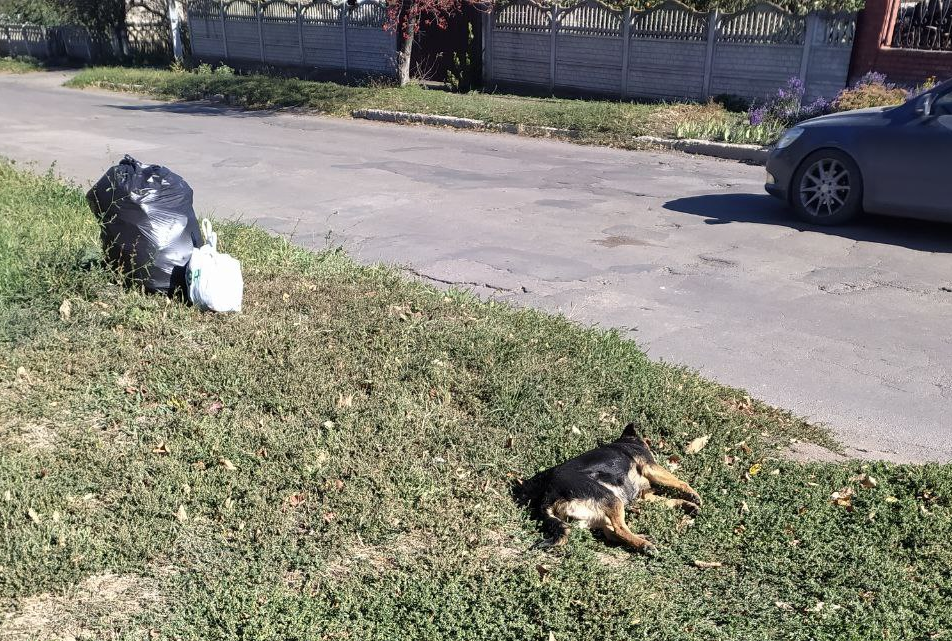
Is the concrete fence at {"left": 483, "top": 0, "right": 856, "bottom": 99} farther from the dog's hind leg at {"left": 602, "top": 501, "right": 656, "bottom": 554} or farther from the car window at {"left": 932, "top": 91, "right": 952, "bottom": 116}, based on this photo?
the dog's hind leg at {"left": 602, "top": 501, "right": 656, "bottom": 554}

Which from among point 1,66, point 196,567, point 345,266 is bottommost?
point 196,567

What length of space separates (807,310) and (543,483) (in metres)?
3.50

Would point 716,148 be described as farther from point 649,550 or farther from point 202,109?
point 202,109

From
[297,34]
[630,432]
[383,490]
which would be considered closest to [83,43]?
[297,34]

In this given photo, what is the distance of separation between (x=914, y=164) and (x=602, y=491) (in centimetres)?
641

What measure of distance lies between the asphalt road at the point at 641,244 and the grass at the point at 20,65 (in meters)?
19.0

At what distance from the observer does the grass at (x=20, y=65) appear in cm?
3125

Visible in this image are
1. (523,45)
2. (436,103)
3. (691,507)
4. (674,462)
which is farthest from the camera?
(523,45)

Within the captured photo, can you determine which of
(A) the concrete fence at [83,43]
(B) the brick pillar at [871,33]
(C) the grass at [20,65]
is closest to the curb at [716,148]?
(B) the brick pillar at [871,33]

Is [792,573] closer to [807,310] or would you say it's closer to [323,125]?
[807,310]

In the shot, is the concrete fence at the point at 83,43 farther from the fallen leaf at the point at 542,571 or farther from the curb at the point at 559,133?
the fallen leaf at the point at 542,571

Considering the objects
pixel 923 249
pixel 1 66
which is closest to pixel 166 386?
pixel 923 249

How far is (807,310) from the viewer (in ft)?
22.1

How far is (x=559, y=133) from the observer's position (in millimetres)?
15344
